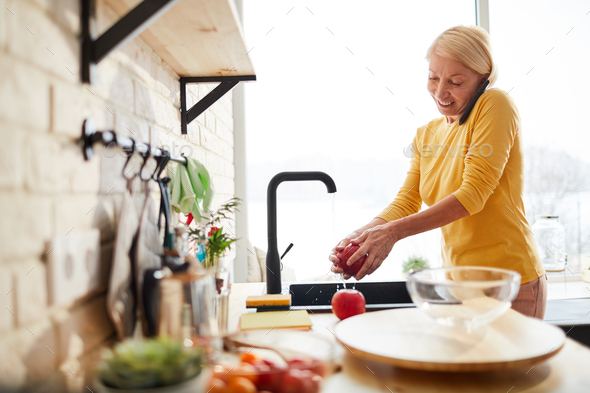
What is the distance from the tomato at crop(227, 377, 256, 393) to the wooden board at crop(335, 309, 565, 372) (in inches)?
8.8

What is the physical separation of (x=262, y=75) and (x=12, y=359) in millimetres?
2722

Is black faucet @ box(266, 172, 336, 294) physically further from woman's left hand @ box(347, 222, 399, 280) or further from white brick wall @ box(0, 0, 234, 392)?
white brick wall @ box(0, 0, 234, 392)

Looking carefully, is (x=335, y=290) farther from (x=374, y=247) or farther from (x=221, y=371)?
(x=221, y=371)

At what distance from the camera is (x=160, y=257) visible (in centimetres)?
75

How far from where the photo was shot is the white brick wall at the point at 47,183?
0.47 m

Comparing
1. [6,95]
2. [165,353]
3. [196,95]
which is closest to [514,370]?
[165,353]

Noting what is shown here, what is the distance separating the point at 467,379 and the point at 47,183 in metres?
0.66

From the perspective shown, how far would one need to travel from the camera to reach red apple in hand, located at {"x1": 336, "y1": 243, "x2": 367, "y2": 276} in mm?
1168

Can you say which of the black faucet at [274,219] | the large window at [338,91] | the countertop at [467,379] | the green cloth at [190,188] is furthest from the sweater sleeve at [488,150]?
the large window at [338,91]

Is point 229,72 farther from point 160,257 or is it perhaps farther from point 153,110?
point 160,257

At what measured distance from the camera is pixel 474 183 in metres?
1.24

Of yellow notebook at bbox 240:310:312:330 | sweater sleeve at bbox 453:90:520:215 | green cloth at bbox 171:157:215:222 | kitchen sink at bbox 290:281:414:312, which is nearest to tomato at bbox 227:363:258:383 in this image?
yellow notebook at bbox 240:310:312:330

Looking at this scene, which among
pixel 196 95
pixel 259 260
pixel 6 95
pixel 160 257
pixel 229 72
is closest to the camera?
pixel 6 95

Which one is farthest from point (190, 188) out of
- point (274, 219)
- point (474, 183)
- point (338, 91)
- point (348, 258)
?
point (338, 91)
